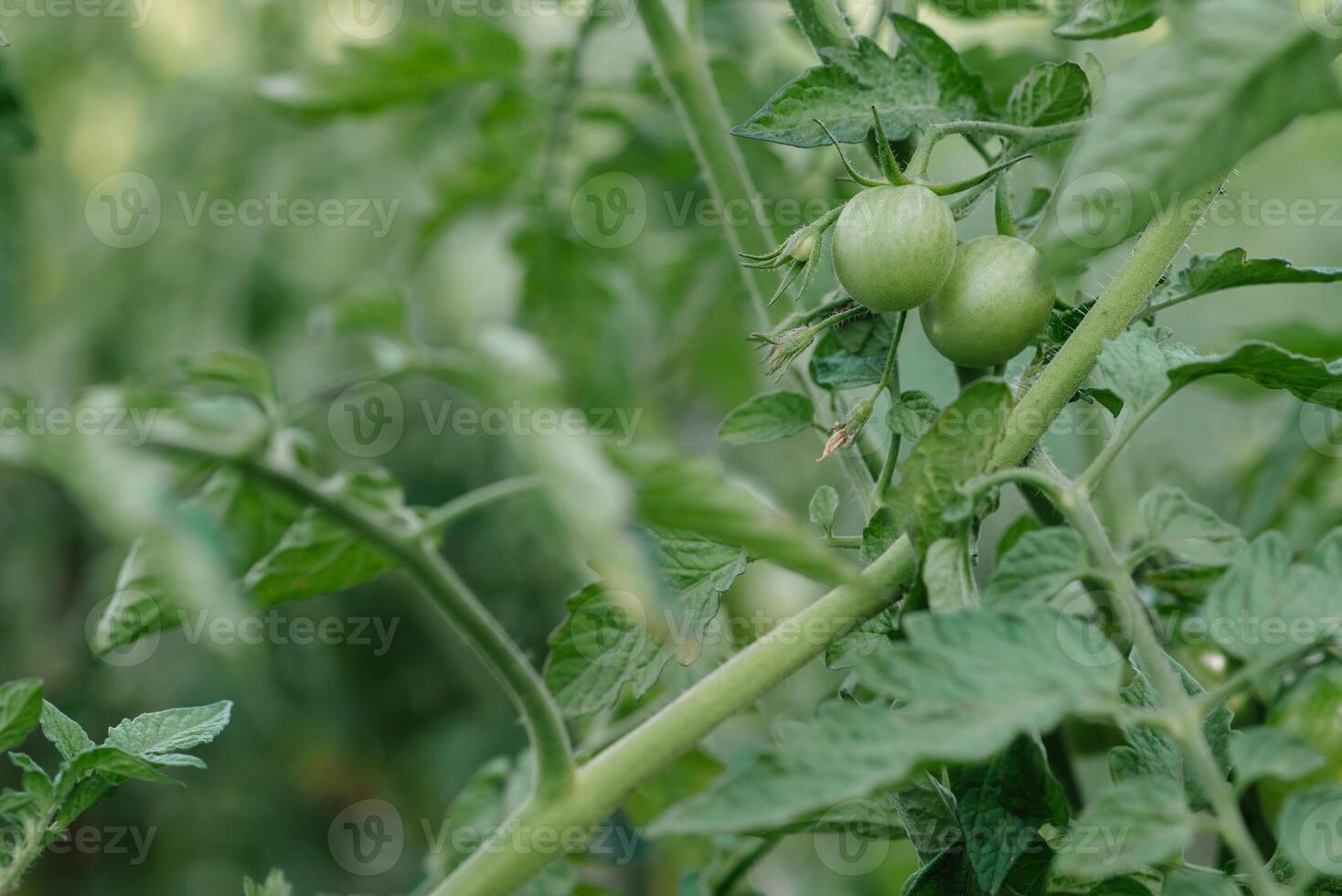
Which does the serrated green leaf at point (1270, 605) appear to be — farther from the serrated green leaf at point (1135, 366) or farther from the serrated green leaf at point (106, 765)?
the serrated green leaf at point (106, 765)

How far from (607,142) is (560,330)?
0.68 metres

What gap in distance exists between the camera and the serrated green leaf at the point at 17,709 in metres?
0.45

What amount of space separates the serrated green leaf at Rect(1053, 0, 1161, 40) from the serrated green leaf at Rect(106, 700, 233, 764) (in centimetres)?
40

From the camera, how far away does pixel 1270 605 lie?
37 cm

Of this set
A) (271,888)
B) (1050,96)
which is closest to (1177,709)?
(1050,96)

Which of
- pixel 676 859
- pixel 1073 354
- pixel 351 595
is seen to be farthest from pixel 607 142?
pixel 1073 354

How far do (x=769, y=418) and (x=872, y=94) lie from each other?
0.14 m

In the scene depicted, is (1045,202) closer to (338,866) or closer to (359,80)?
(359,80)

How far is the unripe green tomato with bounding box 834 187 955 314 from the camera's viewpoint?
0.40m

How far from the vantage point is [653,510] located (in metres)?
0.33

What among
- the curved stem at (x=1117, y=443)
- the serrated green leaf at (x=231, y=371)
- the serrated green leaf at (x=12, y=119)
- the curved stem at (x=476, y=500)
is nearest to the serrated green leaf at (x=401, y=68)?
the serrated green leaf at (x=12, y=119)

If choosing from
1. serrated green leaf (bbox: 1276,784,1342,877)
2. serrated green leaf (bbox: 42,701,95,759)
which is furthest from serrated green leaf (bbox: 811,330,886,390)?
serrated green leaf (bbox: 42,701,95,759)

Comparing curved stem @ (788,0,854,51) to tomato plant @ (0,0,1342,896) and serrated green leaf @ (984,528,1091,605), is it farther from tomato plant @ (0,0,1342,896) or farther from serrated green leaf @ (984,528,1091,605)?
serrated green leaf @ (984,528,1091,605)

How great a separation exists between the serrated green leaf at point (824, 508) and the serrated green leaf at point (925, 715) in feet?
0.47
